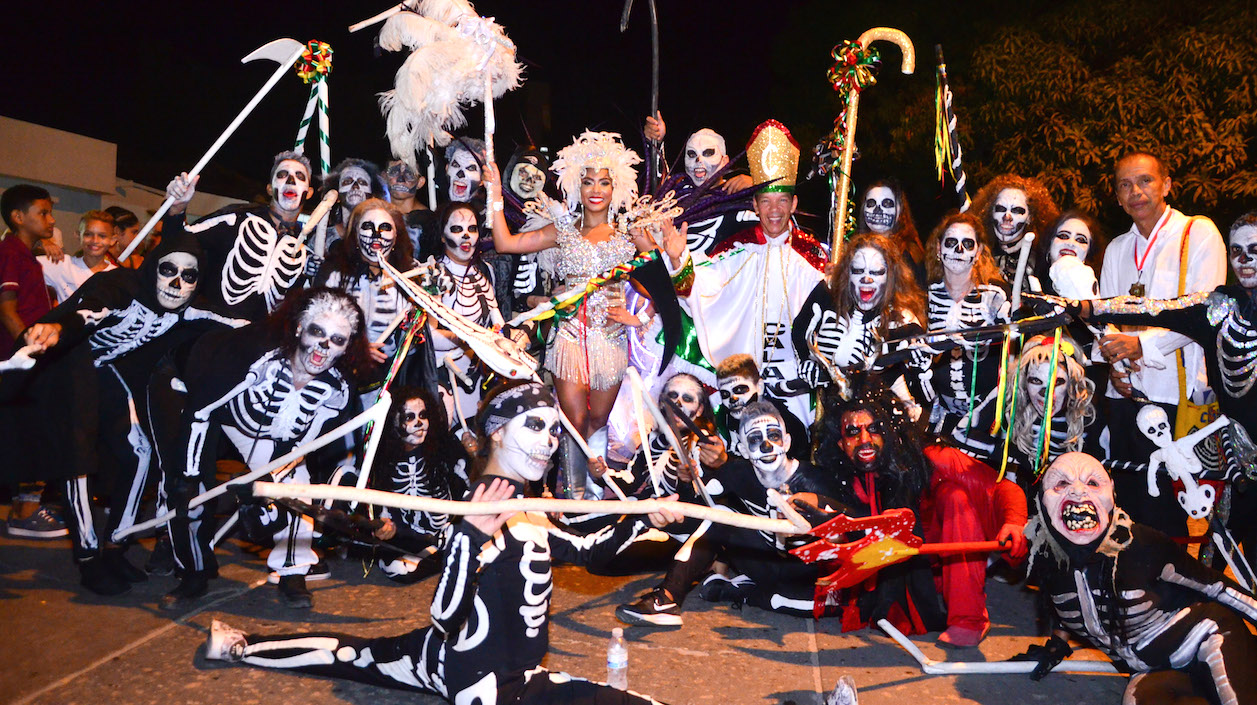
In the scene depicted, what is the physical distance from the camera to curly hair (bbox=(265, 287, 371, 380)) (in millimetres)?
4816

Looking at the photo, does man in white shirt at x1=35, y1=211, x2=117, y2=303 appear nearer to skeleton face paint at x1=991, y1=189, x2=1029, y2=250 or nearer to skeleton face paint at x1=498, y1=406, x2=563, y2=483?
skeleton face paint at x1=498, y1=406, x2=563, y2=483

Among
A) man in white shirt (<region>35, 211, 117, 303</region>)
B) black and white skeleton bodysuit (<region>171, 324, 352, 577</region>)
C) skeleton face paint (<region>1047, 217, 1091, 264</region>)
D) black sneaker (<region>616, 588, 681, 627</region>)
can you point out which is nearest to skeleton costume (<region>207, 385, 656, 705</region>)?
black sneaker (<region>616, 588, 681, 627</region>)

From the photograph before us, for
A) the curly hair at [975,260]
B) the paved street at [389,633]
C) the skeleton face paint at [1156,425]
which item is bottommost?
the paved street at [389,633]

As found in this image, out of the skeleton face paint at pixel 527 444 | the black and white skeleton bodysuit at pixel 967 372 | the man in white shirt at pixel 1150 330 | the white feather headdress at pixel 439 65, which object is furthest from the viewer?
the white feather headdress at pixel 439 65

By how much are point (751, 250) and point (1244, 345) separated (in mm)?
2585

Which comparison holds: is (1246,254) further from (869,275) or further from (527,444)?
(527,444)

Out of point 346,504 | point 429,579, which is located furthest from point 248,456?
point 429,579

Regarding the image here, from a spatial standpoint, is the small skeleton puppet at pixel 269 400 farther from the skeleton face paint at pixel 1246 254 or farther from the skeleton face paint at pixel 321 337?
the skeleton face paint at pixel 1246 254

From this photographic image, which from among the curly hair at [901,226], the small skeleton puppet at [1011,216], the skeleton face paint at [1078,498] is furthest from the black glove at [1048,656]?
the curly hair at [901,226]

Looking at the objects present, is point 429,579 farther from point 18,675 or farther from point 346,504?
point 18,675

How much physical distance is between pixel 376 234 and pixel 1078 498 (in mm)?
3709

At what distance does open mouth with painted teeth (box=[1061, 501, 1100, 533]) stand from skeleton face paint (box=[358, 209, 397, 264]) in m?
3.62

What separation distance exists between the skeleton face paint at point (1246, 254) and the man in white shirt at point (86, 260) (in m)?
6.28

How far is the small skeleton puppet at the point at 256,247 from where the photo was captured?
5.59m
